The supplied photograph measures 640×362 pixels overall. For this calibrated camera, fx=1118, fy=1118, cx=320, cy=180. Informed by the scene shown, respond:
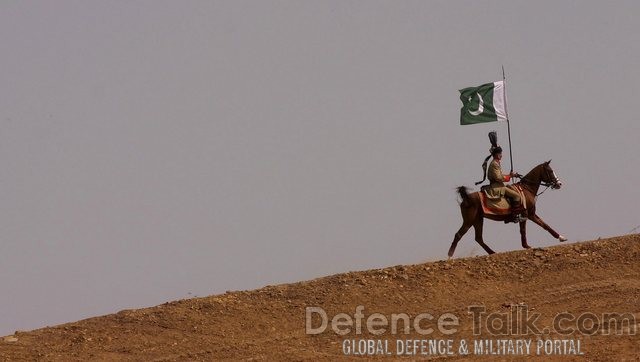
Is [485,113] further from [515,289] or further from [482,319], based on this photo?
[482,319]

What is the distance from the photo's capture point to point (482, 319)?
17.3 meters

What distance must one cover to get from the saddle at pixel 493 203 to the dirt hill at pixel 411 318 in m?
2.13

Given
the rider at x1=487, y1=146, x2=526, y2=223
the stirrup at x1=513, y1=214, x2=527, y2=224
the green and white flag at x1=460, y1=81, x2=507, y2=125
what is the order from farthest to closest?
the green and white flag at x1=460, y1=81, x2=507, y2=125, the stirrup at x1=513, y1=214, x2=527, y2=224, the rider at x1=487, y1=146, x2=526, y2=223

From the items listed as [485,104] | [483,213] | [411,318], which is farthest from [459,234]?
[411,318]

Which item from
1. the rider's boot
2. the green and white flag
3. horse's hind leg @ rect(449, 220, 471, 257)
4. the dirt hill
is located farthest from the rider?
the dirt hill

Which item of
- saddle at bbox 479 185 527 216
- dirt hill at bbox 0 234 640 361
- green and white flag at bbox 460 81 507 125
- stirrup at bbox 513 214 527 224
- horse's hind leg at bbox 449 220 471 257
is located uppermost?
green and white flag at bbox 460 81 507 125

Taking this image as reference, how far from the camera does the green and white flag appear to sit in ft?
80.6

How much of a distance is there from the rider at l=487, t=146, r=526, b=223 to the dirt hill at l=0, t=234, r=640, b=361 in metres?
2.29

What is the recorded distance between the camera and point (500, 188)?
22609 mm

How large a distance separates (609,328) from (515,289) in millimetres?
2563

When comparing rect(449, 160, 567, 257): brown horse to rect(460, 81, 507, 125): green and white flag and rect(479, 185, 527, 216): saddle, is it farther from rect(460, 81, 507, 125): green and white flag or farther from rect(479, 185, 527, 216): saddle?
rect(460, 81, 507, 125): green and white flag

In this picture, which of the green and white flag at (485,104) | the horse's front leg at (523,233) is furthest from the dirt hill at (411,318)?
the green and white flag at (485,104)

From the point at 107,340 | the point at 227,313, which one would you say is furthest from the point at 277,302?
the point at 107,340

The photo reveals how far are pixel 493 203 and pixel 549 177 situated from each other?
163cm
